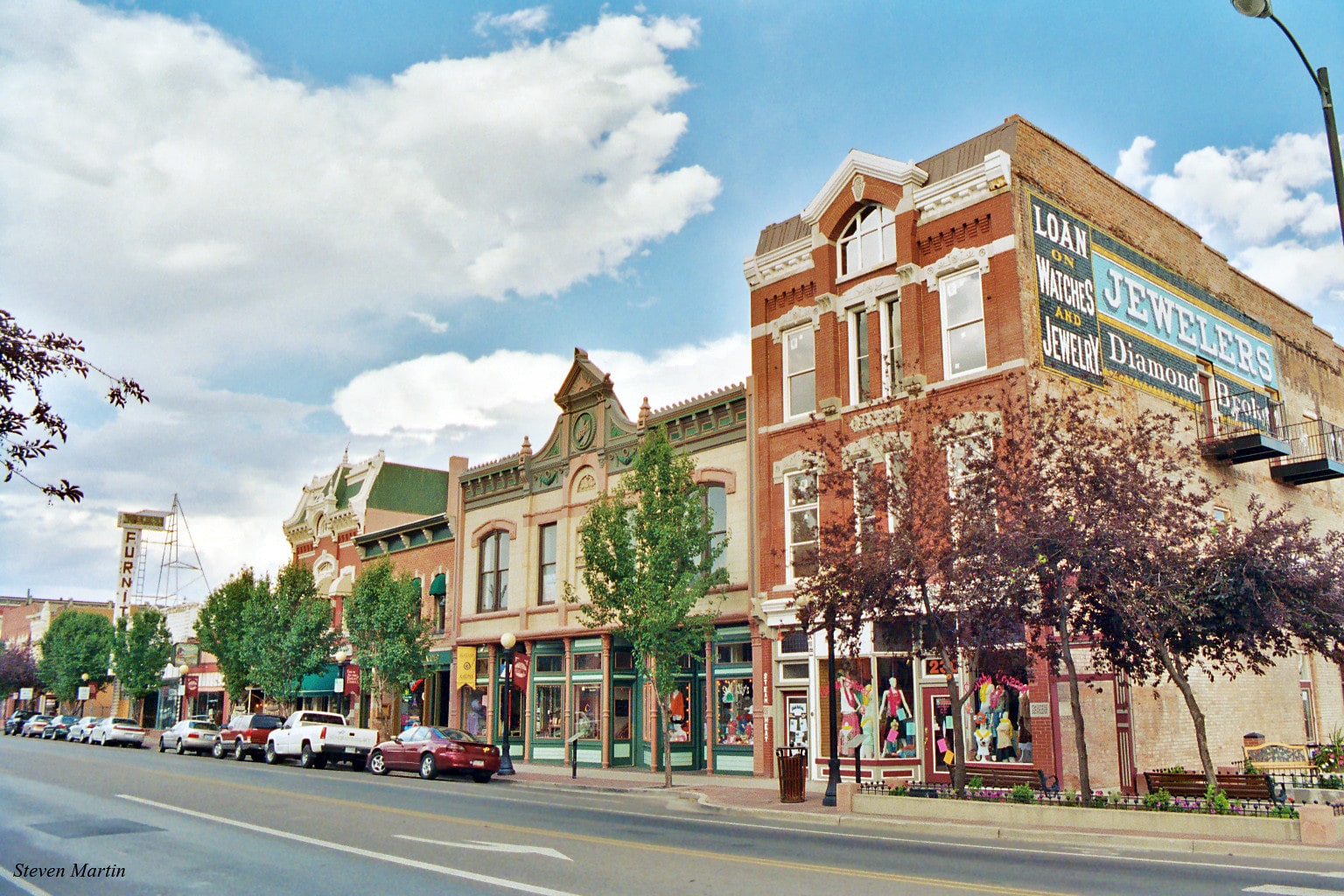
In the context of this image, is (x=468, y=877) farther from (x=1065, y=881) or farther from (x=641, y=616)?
(x=641, y=616)

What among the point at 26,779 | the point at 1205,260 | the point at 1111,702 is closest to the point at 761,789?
the point at 1111,702

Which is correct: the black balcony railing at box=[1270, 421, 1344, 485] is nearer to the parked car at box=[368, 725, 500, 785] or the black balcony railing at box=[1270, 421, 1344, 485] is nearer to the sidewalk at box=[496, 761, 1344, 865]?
the sidewalk at box=[496, 761, 1344, 865]

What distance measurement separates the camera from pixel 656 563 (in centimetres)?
2553

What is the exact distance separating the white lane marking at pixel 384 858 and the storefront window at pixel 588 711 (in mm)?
15659

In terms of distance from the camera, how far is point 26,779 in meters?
23.0

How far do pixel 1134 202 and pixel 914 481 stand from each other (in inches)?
544

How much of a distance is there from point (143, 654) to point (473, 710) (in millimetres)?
32124

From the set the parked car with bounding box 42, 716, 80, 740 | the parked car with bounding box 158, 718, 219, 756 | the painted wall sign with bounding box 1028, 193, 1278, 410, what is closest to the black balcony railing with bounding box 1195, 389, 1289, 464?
the painted wall sign with bounding box 1028, 193, 1278, 410

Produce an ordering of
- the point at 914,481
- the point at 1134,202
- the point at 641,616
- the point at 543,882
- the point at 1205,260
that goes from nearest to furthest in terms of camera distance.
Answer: the point at 543,882 → the point at 914,481 → the point at 641,616 → the point at 1134,202 → the point at 1205,260

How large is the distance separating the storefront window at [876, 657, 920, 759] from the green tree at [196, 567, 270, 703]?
29.7 m

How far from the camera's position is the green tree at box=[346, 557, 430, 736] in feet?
117

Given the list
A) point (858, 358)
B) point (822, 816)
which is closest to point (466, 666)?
point (858, 358)

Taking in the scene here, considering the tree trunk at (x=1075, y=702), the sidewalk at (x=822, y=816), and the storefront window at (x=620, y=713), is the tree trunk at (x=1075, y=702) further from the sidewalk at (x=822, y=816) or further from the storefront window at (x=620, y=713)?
the storefront window at (x=620, y=713)

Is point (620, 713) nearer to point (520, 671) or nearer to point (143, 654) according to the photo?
point (520, 671)
